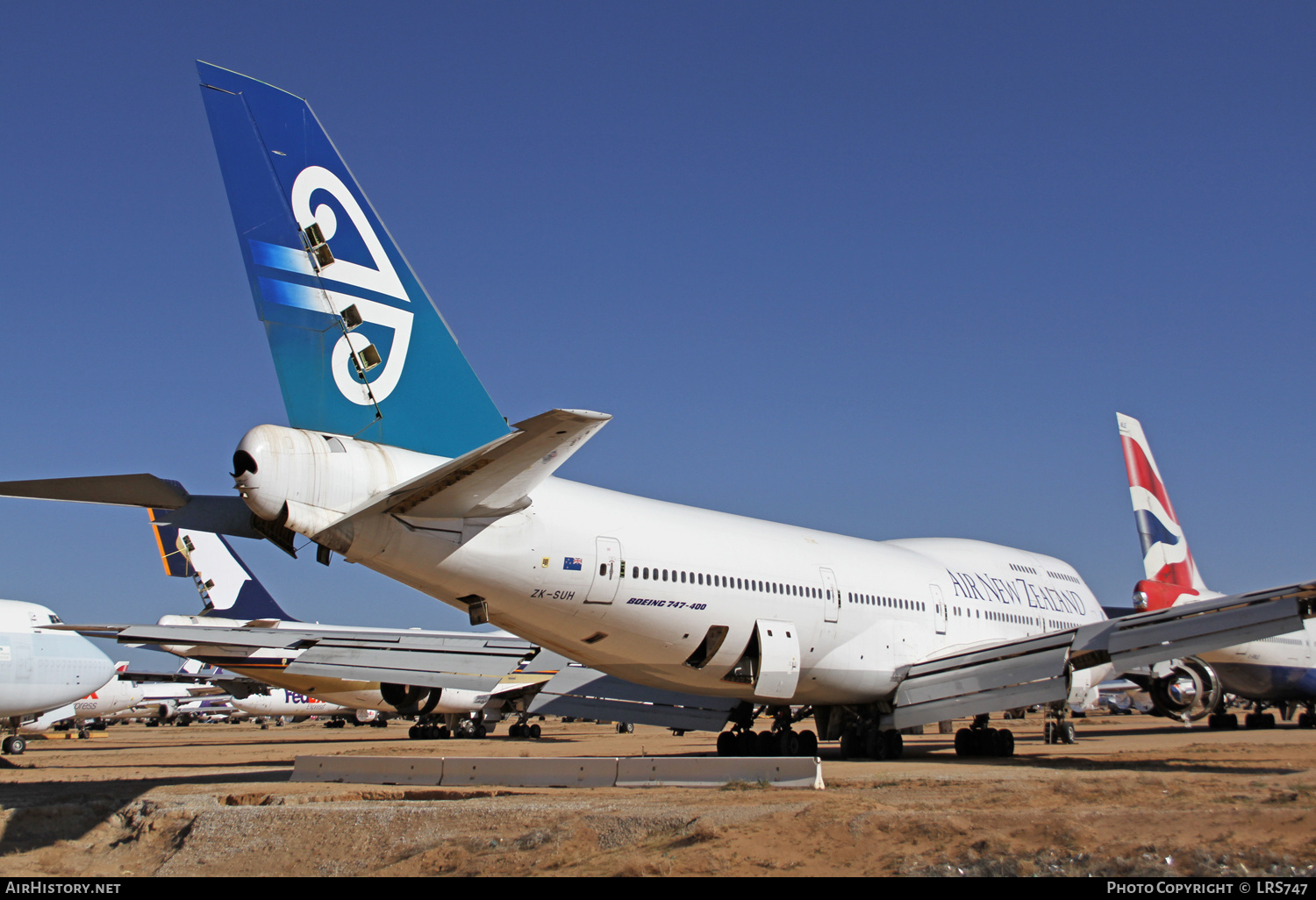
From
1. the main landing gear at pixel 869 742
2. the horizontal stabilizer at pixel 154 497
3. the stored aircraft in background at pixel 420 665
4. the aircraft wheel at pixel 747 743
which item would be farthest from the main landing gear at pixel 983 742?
the horizontal stabilizer at pixel 154 497

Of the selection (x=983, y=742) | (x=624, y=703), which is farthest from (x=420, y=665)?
(x=983, y=742)

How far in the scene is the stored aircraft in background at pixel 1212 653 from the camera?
28.5 metres

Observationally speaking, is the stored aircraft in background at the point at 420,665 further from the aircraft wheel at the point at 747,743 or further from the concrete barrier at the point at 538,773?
the concrete barrier at the point at 538,773

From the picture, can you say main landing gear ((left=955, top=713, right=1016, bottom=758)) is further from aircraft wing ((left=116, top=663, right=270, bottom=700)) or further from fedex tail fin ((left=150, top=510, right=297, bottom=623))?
Answer: fedex tail fin ((left=150, top=510, right=297, bottom=623))

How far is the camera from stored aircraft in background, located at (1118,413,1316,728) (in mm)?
28453

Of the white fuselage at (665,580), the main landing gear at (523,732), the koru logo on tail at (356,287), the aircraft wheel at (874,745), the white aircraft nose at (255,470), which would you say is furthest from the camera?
the main landing gear at (523,732)

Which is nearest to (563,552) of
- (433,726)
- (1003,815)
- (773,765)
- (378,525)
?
(378,525)

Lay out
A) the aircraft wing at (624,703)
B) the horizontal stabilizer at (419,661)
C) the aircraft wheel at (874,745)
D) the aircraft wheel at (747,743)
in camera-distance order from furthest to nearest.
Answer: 1. the aircraft wheel at (874,745)
2. the aircraft wheel at (747,743)
3. the aircraft wing at (624,703)
4. the horizontal stabilizer at (419,661)

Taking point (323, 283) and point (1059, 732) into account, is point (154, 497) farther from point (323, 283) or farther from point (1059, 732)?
point (1059, 732)

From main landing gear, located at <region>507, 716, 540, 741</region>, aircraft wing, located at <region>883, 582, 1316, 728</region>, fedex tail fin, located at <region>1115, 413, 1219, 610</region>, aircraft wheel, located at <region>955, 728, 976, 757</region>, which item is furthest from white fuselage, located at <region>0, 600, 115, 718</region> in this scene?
fedex tail fin, located at <region>1115, 413, 1219, 610</region>

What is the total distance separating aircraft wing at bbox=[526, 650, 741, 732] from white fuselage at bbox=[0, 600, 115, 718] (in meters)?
15.8

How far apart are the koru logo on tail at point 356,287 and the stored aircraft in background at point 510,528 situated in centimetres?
2

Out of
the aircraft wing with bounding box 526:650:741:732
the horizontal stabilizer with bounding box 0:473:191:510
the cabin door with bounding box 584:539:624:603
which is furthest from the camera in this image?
the aircraft wing with bounding box 526:650:741:732
